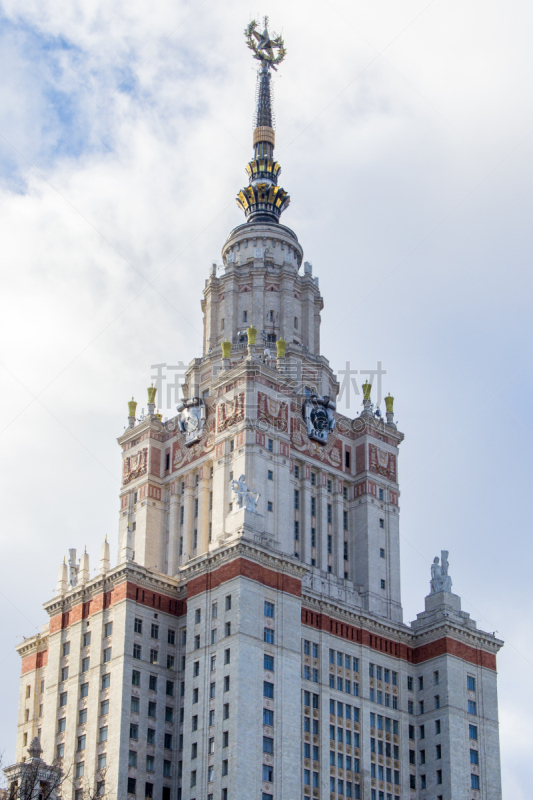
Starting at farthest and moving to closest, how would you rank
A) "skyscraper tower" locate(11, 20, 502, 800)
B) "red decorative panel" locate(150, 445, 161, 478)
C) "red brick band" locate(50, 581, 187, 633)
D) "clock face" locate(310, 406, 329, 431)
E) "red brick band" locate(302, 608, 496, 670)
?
1. "red decorative panel" locate(150, 445, 161, 478)
2. "clock face" locate(310, 406, 329, 431)
3. "red brick band" locate(302, 608, 496, 670)
4. "red brick band" locate(50, 581, 187, 633)
5. "skyscraper tower" locate(11, 20, 502, 800)

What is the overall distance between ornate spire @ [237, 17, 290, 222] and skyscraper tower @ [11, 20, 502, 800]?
986 cm

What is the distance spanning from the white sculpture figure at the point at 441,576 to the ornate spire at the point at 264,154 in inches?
1918

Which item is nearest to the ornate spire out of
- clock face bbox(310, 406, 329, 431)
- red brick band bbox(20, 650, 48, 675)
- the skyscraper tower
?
the skyscraper tower

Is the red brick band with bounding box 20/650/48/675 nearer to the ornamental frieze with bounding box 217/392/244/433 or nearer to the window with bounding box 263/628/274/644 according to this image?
the window with bounding box 263/628/274/644

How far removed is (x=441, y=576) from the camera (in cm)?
15300

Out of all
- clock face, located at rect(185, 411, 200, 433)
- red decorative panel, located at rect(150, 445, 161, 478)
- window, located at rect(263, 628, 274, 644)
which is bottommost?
window, located at rect(263, 628, 274, 644)

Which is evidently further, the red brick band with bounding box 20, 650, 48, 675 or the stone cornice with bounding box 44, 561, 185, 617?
the red brick band with bounding box 20, 650, 48, 675

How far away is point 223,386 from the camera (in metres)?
148

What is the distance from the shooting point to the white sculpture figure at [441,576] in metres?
152

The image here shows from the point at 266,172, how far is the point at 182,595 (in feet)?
203

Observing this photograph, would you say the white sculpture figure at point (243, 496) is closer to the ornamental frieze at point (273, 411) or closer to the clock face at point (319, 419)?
the ornamental frieze at point (273, 411)

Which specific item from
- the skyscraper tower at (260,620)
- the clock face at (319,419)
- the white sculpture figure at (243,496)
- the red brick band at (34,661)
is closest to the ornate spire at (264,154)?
the skyscraper tower at (260,620)

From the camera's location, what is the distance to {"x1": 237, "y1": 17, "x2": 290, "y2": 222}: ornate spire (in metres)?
174

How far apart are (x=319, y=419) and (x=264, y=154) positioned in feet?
142
